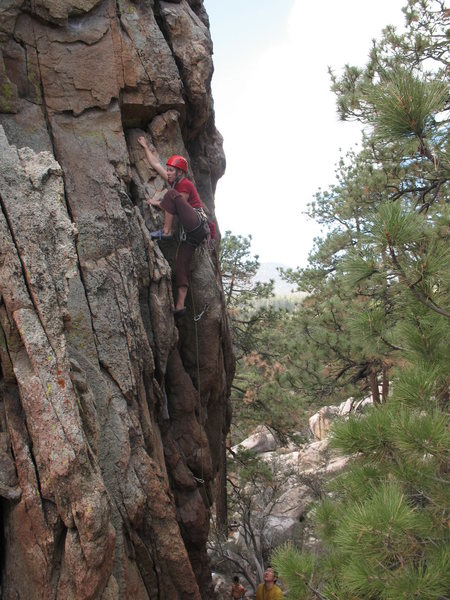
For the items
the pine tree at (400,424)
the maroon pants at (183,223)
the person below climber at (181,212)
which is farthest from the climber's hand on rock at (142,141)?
the pine tree at (400,424)

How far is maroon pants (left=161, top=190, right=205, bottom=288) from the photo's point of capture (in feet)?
24.7

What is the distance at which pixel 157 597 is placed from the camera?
604cm

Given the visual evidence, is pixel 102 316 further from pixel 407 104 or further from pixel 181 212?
pixel 407 104

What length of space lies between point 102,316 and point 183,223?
7.15 feet

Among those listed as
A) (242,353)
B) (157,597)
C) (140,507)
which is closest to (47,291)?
(140,507)

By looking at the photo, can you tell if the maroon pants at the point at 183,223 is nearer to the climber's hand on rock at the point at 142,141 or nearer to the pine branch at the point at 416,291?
the climber's hand on rock at the point at 142,141

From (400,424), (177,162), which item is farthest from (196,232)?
(400,424)

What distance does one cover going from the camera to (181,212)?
7582mm

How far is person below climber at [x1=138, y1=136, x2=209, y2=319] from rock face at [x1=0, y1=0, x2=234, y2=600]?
0.16 m

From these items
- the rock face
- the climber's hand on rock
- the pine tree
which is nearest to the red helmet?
the rock face

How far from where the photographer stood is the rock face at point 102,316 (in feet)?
15.3

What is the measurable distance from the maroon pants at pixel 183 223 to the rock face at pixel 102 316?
270 mm

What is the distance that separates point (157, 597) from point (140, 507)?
1266 mm

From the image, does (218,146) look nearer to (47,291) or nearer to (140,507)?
(47,291)
